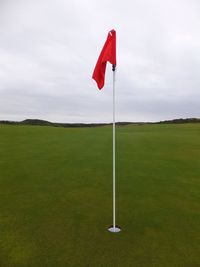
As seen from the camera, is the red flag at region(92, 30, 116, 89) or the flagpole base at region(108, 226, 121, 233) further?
the red flag at region(92, 30, 116, 89)

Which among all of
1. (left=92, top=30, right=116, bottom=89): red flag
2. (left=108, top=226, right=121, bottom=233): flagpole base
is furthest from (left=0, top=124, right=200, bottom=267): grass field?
(left=92, top=30, right=116, bottom=89): red flag

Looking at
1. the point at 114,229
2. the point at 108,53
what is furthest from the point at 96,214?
the point at 108,53

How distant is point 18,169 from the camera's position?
42.2 ft

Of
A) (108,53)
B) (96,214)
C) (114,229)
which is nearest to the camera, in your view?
(114,229)

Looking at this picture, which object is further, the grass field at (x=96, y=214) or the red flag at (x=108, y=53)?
the red flag at (x=108, y=53)

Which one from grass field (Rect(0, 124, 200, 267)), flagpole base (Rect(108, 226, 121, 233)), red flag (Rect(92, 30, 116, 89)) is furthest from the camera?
red flag (Rect(92, 30, 116, 89))

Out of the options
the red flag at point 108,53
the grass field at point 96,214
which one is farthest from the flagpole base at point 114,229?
the red flag at point 108,53

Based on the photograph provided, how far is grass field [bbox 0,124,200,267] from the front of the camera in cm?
568

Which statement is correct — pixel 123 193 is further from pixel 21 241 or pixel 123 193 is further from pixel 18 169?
pixel 18 169

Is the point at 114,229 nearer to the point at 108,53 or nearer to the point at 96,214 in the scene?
the point at 96,214

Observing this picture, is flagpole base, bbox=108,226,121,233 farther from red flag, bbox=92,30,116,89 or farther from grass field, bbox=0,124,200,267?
red flag, bbox=92,30,116,89

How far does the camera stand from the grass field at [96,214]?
568 cm

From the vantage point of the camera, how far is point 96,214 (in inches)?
310

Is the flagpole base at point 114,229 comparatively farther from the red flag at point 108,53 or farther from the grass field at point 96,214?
the red flag at point 108,53
